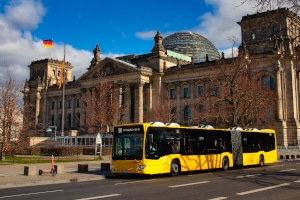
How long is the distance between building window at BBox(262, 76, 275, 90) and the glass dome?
29.4 metres

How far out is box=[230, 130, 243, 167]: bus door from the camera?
89.2 feet

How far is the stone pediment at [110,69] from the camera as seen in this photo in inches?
3130

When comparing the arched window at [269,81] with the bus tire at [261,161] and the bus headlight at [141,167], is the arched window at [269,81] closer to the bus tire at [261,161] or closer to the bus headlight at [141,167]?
the bus tire at [261,161]

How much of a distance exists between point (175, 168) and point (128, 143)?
3341 millimetres

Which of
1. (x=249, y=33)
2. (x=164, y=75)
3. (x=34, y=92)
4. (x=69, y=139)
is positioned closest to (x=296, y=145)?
(x=249, y=33)

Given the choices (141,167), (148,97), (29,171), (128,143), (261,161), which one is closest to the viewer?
(141,167)

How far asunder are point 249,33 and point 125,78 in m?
28.0

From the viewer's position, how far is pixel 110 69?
273 feet

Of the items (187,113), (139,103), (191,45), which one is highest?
(191,45)

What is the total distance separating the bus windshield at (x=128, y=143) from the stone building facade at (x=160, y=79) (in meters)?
27.4

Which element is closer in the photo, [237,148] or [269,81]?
[237,148]

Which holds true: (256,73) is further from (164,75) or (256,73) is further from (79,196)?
(79,196)

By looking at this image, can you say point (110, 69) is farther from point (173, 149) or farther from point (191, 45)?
point (173, 149)

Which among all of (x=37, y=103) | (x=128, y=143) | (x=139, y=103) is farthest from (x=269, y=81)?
(x=37, y=103)
